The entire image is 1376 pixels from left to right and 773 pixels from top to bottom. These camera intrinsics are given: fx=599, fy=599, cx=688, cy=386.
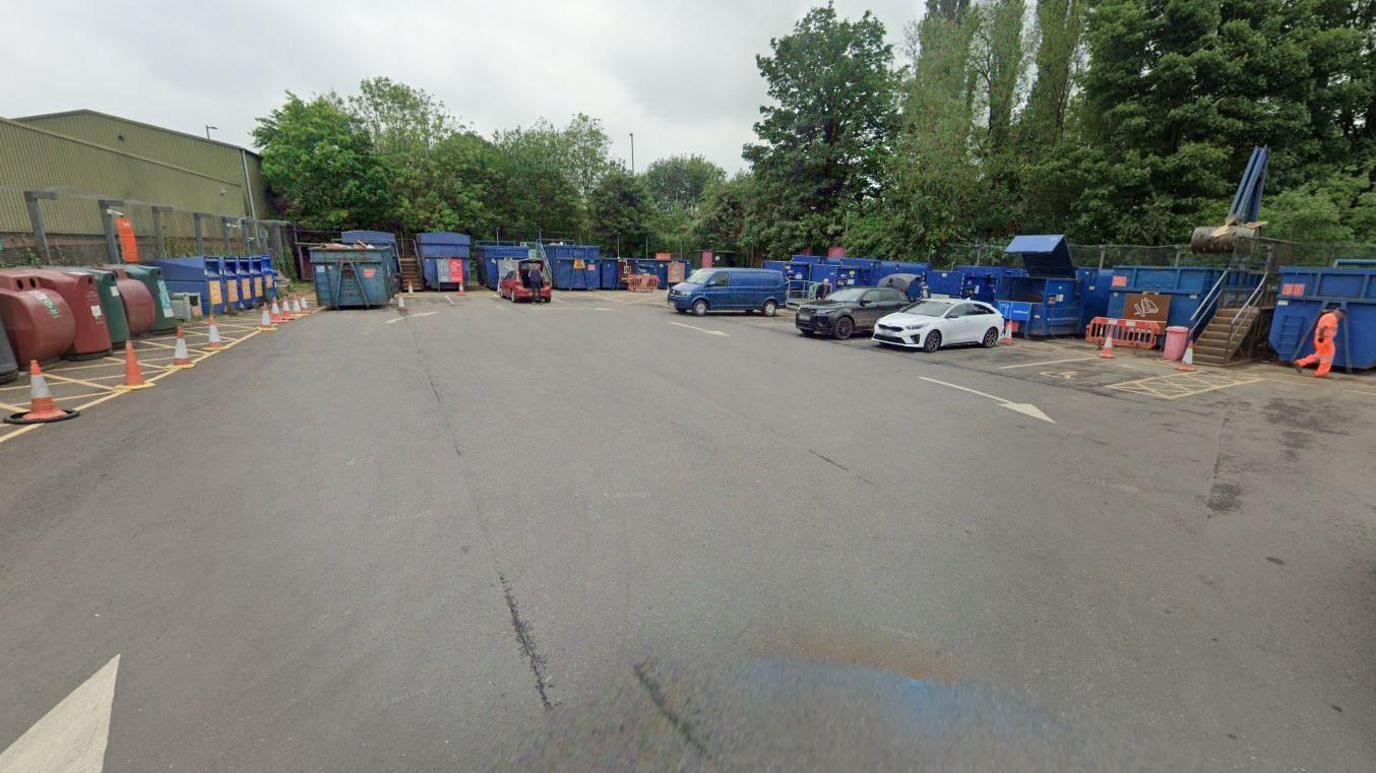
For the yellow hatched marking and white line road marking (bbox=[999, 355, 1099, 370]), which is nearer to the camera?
the yellow hatched marking

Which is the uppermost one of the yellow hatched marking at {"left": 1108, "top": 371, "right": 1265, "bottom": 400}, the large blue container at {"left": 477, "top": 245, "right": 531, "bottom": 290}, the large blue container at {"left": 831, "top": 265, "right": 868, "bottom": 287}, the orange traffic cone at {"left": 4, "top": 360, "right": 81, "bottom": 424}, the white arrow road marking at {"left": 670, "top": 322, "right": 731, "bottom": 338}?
the large blue container at {"left": 477, "top": 245, "right": 531, "bottom": 290}

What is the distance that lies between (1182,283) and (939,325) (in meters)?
6.29

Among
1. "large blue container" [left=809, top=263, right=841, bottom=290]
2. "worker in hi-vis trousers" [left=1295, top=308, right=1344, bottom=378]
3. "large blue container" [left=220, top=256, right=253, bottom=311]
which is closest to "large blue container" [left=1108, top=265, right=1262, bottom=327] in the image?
"worker in hi-vis trousers" [left=1295, top=308, right=1344, bottom=378]

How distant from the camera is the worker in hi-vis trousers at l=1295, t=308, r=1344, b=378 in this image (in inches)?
492

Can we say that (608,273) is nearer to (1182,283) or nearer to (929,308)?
(929,308)

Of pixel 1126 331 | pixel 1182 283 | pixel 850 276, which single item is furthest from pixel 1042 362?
pixel 850 276

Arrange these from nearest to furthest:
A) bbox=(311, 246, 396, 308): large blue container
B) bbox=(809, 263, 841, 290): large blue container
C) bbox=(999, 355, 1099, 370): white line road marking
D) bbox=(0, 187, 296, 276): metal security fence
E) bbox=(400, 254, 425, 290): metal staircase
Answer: bbox=(999, 355, 1099, 370): white line road marking < bbox=(0, 187, 296, 276): metal security fence < bbox=(311, 246, 396, 308): large blue container < bbox=(809, 263, 841, 290): large blue container < bbox=(400, 254, 425, 290): metal staircase

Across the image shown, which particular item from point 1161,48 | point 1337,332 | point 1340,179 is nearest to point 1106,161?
point 1161,48

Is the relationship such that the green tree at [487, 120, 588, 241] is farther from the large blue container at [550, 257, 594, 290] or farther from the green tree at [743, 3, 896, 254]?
the green tree at [743, 3, 896, 254]

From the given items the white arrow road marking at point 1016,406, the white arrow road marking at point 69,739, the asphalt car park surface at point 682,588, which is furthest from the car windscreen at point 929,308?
the white arrow road marking at point 69,739

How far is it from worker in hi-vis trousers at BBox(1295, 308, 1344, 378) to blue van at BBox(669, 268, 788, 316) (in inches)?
615

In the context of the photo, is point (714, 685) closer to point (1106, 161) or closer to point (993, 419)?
point (993, 419)

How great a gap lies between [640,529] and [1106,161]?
88.3 feet

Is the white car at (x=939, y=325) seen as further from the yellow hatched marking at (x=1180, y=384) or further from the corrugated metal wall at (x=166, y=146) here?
the corrugated metal wall at (x=166, y=146)
